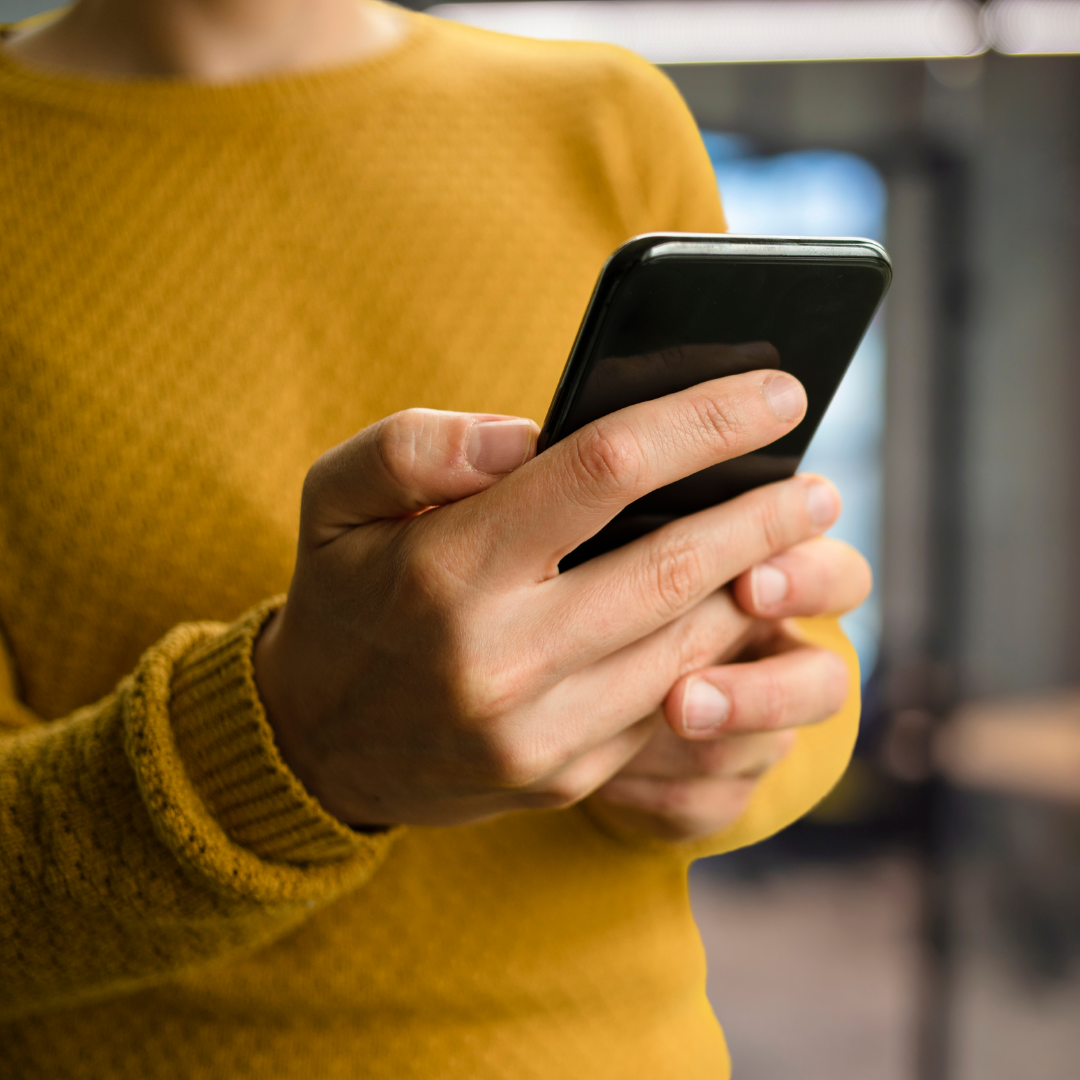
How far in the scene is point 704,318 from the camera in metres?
0.35

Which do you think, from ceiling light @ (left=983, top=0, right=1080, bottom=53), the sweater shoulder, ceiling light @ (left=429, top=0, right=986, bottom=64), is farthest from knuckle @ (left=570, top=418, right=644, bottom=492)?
ceiling light @ (left=983, top=0, right=1080, bottom=53)

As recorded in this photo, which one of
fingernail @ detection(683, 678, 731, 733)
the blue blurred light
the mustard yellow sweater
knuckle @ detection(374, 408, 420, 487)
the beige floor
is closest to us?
knuckle @ detection(374, 408, 420, 487)

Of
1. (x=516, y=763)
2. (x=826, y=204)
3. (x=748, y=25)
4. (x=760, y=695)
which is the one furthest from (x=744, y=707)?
(x=826, y=204)

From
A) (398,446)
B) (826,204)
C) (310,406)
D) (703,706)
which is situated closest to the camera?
(398,446)

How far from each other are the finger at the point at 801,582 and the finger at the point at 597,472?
12 centimetres

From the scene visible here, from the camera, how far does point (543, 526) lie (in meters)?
0.31

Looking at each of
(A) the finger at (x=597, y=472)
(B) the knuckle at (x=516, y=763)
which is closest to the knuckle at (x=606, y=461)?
(A) the finger at (x=597, y=472)

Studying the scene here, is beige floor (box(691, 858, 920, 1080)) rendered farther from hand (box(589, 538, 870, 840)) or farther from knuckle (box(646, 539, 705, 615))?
knuckle (box(646, 539, 705, 615))

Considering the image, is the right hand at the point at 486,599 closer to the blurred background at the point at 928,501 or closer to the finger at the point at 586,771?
the finger at the point at 586,771

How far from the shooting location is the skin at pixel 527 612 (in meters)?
0.31

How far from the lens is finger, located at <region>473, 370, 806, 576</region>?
307 mm

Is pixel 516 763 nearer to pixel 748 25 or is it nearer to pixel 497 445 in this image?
pixel 497 445

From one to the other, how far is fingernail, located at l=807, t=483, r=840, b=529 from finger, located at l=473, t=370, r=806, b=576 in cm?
11

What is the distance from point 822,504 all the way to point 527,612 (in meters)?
0.18
